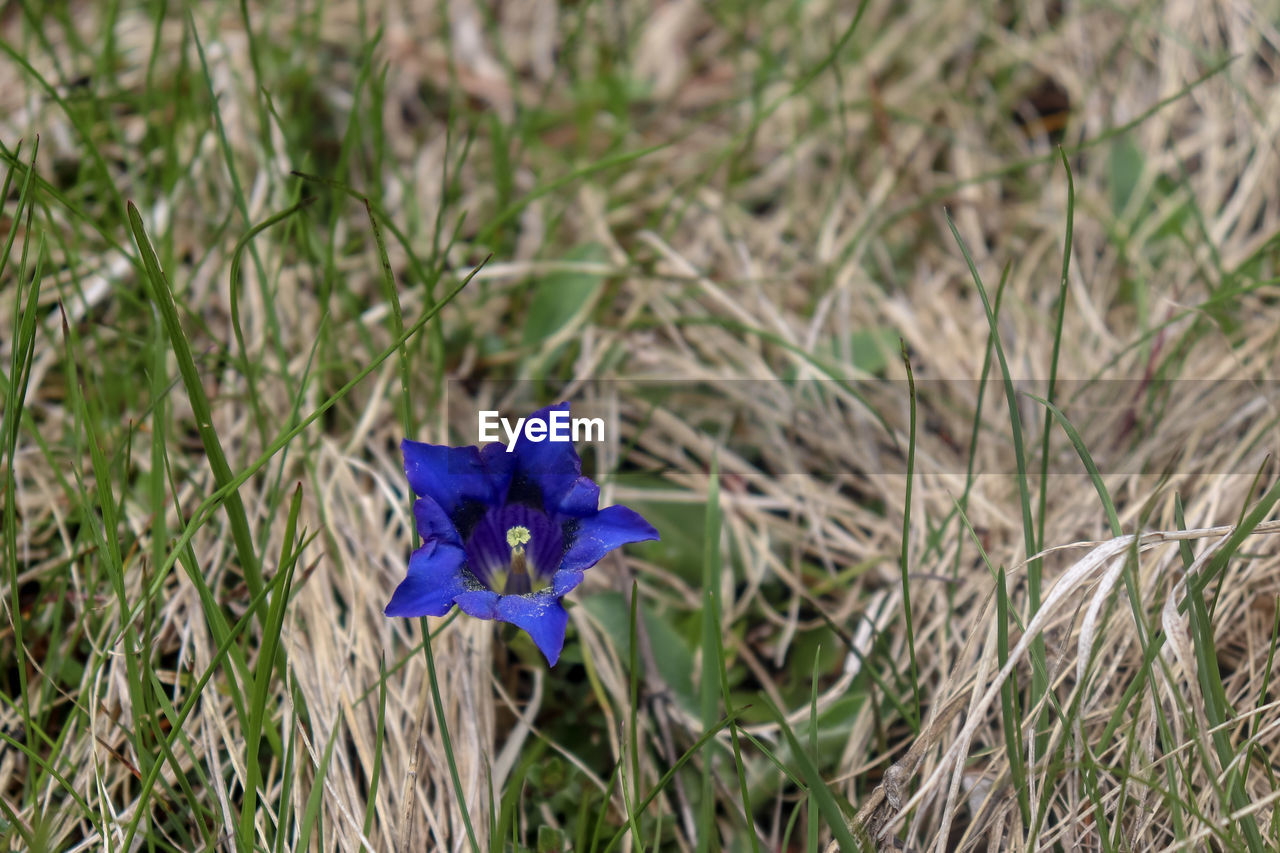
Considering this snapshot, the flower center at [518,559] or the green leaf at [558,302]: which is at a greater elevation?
the green leaf at [558,302]

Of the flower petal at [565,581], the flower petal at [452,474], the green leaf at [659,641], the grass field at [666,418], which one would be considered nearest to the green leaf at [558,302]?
the grass field at [666,418]

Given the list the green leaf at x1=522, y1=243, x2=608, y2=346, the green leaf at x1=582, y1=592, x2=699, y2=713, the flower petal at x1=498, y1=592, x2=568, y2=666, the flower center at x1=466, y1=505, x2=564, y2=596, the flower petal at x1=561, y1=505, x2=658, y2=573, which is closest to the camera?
the flower petal at x1=498, y1=592, x2=568, y2=666

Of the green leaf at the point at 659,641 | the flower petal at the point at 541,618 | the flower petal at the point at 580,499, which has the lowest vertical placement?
the green leaf at the point at 659,641

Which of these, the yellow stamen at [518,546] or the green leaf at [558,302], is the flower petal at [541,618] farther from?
the green leaf at [558,302]

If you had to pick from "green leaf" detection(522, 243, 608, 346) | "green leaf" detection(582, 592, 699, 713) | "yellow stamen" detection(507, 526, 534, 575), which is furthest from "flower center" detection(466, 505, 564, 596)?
"green leaf" detection(522, 243, 608, 346)

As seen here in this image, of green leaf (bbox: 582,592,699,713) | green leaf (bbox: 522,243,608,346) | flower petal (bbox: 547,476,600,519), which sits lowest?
green leaf (bbox: 582,592,699,713)

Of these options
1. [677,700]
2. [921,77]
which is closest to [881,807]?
[677,700]

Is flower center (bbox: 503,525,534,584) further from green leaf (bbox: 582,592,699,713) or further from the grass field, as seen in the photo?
green leaf (bbox: 582,592,699,713)

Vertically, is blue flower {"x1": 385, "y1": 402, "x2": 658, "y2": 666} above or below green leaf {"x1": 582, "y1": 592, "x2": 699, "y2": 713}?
above
